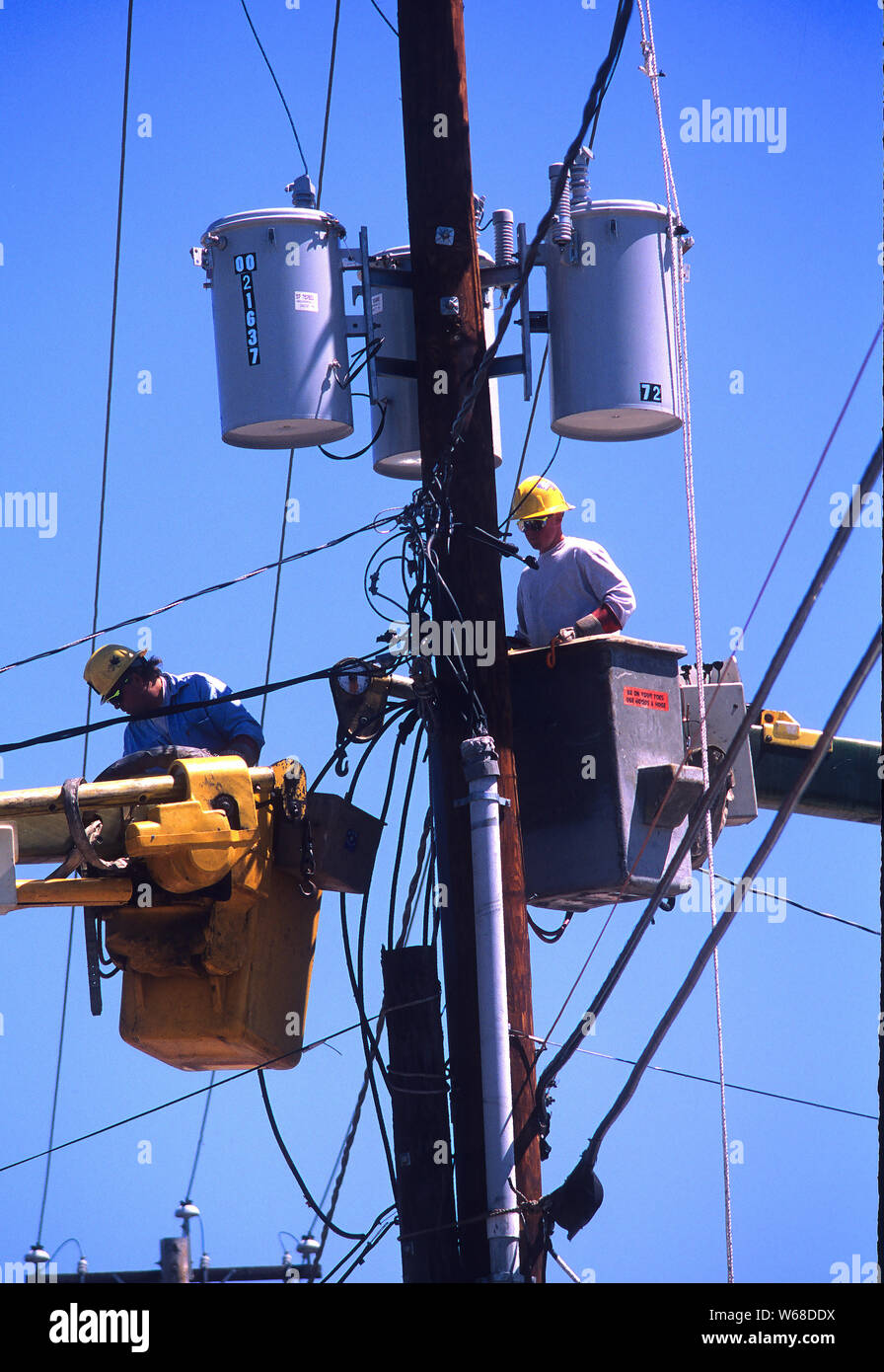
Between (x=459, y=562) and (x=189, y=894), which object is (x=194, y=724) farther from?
(x=459, y=562)

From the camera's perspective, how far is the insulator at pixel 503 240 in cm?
1145

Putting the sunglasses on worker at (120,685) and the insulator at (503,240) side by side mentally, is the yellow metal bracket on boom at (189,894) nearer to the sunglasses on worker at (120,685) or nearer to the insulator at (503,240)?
the sunglasses on worker at (120,685)

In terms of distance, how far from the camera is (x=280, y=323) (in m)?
11.1

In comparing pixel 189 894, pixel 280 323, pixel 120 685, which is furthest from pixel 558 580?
pixel 189 894

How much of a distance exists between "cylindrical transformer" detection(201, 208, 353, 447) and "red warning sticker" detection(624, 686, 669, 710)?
181cm

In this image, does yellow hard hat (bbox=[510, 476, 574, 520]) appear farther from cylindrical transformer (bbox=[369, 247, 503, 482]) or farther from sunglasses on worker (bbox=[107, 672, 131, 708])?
sunglasses on worker (bbox=[107, 672, 131, 708])

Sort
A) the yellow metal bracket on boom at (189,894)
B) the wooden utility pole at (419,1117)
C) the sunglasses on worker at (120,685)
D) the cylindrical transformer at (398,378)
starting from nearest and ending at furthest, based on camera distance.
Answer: the yellow metal bracket on boom at (189,894) → the wooden utility pole at (419,1117) → the cylindrical transformer at (398,378) → the sunglasses on worker at (120,685)

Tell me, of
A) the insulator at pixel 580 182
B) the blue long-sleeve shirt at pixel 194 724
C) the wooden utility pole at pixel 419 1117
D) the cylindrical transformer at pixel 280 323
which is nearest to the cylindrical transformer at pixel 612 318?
the insulator at pixel 580 182

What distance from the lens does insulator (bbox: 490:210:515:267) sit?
1145cm

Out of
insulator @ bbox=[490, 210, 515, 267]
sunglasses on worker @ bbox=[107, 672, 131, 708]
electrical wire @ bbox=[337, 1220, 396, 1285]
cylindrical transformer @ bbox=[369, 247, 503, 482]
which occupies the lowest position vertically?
electrical wire @ bbox=[337, 1220, 396, 1285]

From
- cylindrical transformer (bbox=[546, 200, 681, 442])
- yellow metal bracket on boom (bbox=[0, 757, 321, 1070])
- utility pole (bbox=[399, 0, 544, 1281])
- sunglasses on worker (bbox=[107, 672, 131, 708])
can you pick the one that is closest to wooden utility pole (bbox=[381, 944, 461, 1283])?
utility pole (bbox=[399, 0, 544, 1281])

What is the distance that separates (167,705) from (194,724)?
0.28 meters

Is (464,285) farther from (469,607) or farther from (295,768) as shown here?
(295,768)
